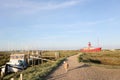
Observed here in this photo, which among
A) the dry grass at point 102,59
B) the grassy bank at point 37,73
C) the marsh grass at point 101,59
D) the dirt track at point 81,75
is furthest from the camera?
the dry grass at point 102,59

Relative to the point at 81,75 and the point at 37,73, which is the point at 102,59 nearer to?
the point at 81,75

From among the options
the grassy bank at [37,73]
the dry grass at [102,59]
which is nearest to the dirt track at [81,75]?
the grassy bank at [37,73]

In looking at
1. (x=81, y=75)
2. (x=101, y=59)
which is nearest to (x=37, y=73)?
(x=81, y=75)

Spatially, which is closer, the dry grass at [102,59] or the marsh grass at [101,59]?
the marsh grass at [101,59]

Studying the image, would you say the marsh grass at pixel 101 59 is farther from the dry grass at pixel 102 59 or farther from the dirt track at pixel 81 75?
the dirt track at pixel 81 75

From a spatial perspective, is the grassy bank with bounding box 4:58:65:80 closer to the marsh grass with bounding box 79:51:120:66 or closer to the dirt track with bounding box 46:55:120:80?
the dirt track with bounding box 46:55:120:80

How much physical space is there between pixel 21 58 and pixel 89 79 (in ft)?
76.0

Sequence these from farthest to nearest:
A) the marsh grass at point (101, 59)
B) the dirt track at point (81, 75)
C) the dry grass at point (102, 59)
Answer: the dry grass at point (102, 59), the marsh grass at point (101, 59), the dirt track at point (81, 75)

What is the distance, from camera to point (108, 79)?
65.5 ft

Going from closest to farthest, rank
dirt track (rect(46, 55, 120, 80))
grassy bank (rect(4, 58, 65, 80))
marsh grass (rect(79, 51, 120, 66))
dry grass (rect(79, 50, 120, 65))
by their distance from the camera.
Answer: grassy bank (rect(4, 58, 65, 80)) < dirt track (rect(46, 55, 120, 80)) < marsh grass (rect(79, 51, 120, 66)) < dry grass (rect(79, 50, 120, 65))

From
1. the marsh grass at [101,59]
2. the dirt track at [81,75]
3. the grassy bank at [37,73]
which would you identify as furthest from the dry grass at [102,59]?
the dirt track at [81,75]

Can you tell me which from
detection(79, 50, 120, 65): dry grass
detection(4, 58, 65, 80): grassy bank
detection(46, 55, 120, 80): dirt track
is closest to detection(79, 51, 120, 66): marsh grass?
detection(79, 50, 120, 65): dry grass

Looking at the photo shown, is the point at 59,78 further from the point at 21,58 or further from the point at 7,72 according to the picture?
the point at 21,58

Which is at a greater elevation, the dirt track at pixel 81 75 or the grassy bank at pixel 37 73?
the grassy bank at pixel 37 73
